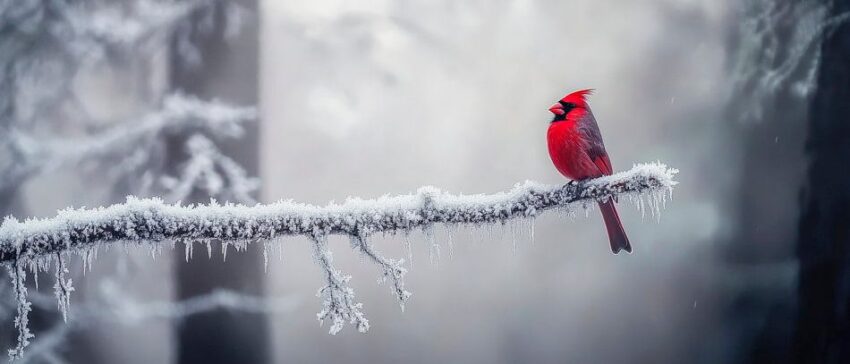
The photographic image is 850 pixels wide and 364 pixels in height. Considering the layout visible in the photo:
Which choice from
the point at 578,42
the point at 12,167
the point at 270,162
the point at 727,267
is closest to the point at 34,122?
the point at 12,167

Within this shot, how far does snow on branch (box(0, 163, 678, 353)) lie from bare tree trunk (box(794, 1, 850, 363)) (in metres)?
4.04

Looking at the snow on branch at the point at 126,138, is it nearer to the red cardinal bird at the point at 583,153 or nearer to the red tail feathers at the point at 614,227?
the red cardinal bird at the point at 583,153

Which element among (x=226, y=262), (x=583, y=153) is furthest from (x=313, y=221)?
(x=226, y=262)

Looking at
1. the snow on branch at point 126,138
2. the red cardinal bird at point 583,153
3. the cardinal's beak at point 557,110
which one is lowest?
the red cardinal bird at point 583,153

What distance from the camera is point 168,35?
152 inches

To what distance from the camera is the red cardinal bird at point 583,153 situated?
7.20ft

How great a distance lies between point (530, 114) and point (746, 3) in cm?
214

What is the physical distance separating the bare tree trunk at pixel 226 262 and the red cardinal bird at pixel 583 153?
2.30 metres

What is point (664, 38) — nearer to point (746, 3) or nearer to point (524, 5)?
point (746, 3)

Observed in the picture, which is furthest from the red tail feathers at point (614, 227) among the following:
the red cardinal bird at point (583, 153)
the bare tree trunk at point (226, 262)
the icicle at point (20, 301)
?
the bare tree trunk at point (226, 262)

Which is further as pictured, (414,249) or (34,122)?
(414,249)

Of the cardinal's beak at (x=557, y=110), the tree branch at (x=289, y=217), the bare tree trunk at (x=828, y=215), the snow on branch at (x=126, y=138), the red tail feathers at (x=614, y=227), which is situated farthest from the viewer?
the bare tree trunk at (x=828, y=215)

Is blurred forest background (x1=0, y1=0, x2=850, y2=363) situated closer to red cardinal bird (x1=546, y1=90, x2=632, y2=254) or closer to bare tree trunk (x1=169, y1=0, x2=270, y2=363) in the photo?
bare tree trunk (x1=169, y1=0, x2=270, y2=363)

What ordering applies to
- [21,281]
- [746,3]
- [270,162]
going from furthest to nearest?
[746,3], [270,162], [21,281]
